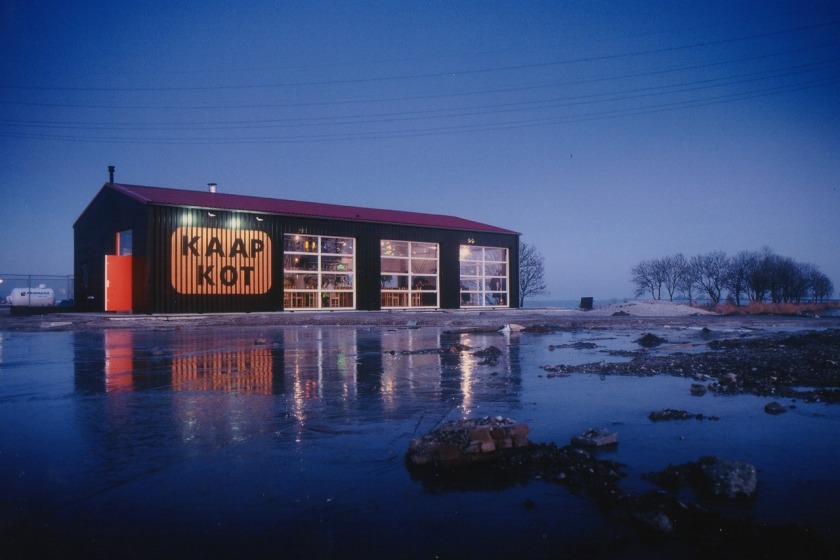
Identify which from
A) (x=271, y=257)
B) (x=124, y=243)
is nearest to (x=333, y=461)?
(x=271, y=257)

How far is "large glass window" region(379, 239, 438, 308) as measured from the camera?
3073cm

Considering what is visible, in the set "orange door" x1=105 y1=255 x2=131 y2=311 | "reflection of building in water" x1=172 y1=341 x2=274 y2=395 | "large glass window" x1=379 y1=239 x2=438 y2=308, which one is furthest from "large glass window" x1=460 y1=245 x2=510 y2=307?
"reflection of building in water" x1=172 y1=341 x2=274 y2=395

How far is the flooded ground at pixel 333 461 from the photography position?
7.09 feet

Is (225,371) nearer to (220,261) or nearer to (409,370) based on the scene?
(409,370)

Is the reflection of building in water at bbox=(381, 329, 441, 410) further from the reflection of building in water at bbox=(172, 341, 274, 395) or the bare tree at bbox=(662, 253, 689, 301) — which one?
the bare tree at bbox=(662, 253, 689, 301)

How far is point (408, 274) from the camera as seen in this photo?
31.4 meters

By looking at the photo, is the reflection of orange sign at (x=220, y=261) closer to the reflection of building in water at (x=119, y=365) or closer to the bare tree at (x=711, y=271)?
the reflection of building in water at (x=119, y=365)

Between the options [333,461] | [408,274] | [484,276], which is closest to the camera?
[333,461]

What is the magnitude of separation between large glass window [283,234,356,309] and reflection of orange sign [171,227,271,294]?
150 cm

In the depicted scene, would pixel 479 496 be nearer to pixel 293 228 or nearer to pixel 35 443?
pixel 35 443

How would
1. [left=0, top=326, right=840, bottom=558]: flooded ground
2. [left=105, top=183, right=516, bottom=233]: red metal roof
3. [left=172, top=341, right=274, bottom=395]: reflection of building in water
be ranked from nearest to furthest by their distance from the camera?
[left=0, top=326, right=840, bottom=558]: flooded ground → [left=172, top=341, right=274, bottom=395]: reflection of building in water → [left=105, top=183, right=516, bottom=233]: red metal roof

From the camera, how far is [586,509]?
2.45 metres

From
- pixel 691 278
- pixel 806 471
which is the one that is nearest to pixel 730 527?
pixel 806 471

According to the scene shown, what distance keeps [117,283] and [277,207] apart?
28.5 feet
